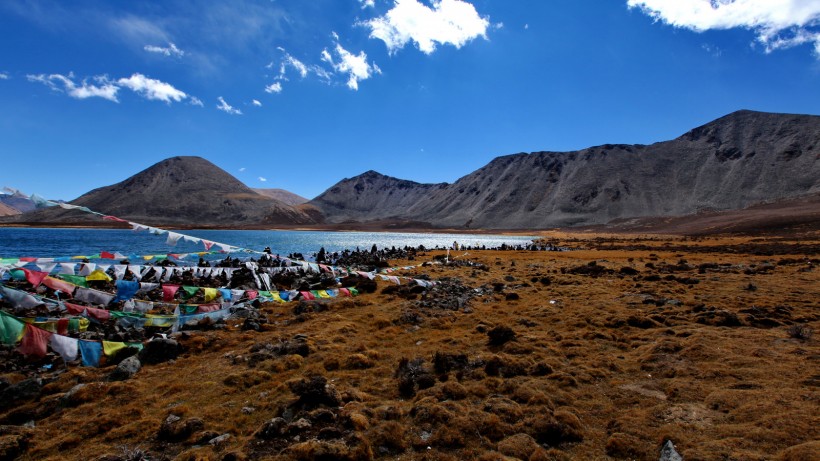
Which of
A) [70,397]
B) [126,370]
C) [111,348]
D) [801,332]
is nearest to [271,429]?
[70,397]

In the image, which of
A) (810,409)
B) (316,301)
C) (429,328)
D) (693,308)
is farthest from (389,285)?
(810,409)

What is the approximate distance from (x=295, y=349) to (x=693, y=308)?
1752cm

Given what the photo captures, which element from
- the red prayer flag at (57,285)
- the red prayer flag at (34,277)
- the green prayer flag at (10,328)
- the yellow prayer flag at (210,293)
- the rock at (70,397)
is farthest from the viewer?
the yellow prayer flag at (210,293)

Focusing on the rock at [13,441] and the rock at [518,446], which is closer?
the rock at [518,446]

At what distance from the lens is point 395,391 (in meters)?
9.89

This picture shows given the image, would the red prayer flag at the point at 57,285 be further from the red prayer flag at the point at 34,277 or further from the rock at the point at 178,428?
the rock at the point at 178,428

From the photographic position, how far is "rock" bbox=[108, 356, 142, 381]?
1074 cm

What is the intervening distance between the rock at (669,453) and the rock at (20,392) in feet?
47.8

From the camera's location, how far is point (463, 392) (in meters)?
9.45

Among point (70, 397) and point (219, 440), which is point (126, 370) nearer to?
point (70, 397)

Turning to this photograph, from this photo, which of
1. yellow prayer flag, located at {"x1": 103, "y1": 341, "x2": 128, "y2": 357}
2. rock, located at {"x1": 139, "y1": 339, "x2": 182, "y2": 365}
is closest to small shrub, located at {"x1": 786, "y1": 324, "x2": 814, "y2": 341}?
rock, located at {"x1": 139, "y1": 339, "x2": 182, "y2": 365}

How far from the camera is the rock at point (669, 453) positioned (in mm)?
6402

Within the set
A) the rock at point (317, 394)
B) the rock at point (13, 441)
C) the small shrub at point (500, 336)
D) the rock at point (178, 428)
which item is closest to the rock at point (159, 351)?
the rock at point (13, 441)

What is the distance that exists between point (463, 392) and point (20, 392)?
37.2ft
